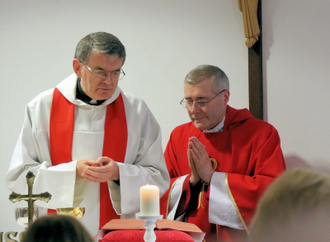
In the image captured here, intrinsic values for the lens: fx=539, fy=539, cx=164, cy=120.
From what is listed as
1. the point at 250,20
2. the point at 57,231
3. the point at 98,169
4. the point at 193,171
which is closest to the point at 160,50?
the point at 250,20

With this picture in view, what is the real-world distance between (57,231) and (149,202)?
1.13 metres

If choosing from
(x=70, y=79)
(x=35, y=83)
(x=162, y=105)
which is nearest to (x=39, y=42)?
(x=35, y=83)

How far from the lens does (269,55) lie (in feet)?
18.7

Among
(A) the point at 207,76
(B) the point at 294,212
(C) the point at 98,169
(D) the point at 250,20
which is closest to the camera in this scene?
(B) the point at 294,212

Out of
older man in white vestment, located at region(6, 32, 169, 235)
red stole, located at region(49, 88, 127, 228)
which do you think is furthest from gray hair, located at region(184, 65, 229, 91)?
red stole, located at region(49, 88, 127, 228)

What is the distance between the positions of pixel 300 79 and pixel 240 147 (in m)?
1.22

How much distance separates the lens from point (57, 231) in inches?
52.0

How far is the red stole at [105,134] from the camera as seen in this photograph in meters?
3.87

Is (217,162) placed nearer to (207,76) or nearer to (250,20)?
(207,76)

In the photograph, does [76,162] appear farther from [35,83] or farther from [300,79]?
[300,79]

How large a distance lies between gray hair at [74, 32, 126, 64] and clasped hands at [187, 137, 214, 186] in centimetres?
129

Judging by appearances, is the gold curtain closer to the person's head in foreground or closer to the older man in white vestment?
the older man in white vestment

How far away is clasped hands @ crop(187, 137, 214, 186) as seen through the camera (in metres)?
4.70

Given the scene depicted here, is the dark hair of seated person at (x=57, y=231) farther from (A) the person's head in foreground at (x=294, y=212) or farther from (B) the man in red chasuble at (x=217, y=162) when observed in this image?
Answer: (B) the man in red chasuble at (x=217, y=162)
